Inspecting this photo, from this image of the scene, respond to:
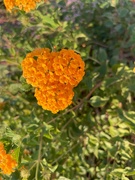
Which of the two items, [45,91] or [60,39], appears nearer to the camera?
[45,91]

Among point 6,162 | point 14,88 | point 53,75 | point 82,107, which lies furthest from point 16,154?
point 82,107

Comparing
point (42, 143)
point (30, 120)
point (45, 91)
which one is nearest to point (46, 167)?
point (42, 143)

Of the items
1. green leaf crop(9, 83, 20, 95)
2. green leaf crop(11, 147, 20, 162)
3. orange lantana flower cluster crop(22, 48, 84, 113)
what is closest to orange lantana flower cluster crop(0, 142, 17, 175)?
green leaf crop(11, 147, 20, 162)

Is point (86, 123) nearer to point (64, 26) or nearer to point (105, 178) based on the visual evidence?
point (105, 178)

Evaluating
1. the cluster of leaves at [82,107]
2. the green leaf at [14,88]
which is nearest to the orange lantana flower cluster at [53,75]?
the cluster of leaves at [82,107]

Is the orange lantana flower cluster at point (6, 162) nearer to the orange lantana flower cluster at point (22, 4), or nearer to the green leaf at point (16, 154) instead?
the green leaf at point (16, 154)

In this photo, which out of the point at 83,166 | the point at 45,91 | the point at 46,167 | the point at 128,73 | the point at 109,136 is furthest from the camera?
the point at 83,166
